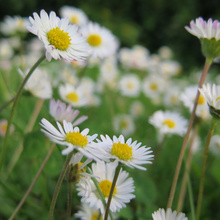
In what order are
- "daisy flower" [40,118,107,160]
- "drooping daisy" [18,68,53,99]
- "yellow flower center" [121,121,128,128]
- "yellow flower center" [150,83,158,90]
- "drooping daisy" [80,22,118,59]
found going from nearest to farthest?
"daisy flower" [40,118,107,160] < "drooping daisy" [18,68,53,99] < "drooping daisy" [80,22,118,59] < "yellow flower center" [121,121,128,128] < "yellow flower center" [150,83,158,90]

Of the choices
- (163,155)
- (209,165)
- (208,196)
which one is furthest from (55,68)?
(208,196)

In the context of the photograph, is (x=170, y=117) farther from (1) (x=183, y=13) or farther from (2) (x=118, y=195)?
(1) (x=183, y=13)

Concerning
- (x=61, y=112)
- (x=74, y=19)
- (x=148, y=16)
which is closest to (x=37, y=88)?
(x=61, y=112)

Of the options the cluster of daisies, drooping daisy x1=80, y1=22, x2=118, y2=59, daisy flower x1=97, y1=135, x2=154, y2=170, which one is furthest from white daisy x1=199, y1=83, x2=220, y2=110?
drooping daisy x1=80, y1=22, x2=118, y2=59

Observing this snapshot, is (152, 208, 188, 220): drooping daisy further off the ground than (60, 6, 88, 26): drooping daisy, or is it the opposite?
(60, 6, 88, 26): drooping daisy

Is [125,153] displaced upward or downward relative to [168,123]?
downward

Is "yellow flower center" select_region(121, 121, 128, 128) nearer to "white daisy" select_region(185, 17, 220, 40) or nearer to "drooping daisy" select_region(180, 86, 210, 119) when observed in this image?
"drooping daisy" select_region(180, 86, 210, 119)

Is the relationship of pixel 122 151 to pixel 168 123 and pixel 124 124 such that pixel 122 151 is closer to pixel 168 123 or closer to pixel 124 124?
pixel 168 123
